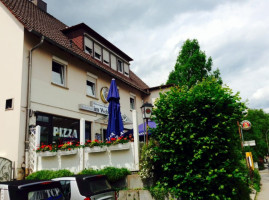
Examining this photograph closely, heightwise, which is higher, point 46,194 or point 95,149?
point 95,149

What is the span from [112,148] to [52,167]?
2.95m

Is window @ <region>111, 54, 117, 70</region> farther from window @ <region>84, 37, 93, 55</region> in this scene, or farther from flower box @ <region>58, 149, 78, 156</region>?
flower box @ <region>58, 149, 78, 156</region>

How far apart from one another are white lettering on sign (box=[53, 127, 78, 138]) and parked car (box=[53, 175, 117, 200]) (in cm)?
639

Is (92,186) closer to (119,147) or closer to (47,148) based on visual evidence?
(119,147)

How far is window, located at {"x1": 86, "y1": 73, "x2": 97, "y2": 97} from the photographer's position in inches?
620

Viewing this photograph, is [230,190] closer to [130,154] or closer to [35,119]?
[130,154]

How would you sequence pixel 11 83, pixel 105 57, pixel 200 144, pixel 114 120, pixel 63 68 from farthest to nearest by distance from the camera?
pixel 105 57 → pixel 63 68 → pixel 11 83 → pixel 114 120 → pixel 200 144

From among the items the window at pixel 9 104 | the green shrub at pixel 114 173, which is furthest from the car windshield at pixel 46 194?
the window at pixel 9 104

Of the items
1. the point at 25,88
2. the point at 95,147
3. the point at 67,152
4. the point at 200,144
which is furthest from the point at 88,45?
the point at 200,144

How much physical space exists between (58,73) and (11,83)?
2.76 m

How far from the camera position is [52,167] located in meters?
10.0

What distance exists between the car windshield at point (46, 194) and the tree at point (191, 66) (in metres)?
21.9

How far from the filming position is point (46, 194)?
475cm

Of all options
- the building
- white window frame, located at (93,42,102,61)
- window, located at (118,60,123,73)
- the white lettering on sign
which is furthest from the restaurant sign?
window, located at (118,60,123,73)
